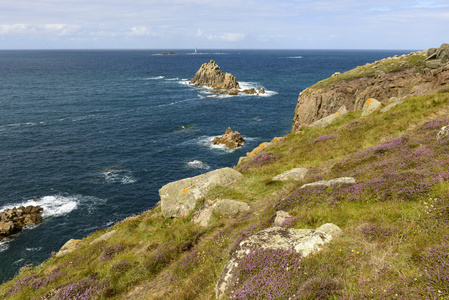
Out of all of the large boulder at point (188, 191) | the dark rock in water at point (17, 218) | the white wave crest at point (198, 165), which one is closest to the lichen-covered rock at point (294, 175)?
the large boulder at point (188, 191)

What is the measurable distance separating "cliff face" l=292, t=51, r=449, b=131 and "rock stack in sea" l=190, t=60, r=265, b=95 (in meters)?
68.8

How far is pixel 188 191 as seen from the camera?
69.6 feet

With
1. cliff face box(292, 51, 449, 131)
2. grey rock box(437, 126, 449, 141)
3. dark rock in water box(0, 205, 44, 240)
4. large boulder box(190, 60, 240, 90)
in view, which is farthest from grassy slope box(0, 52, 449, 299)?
large boulder box(190, 60, 240, 90)

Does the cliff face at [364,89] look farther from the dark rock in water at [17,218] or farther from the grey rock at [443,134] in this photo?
the dark rock in water at [17,218]

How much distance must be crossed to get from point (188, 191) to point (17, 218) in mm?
35705

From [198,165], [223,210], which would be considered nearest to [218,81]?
[198,165]

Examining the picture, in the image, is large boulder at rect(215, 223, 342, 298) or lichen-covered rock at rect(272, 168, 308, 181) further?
→ lichen-covered rock at rect(272, 168, 308, 181)

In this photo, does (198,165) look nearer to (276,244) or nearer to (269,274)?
(276,244)

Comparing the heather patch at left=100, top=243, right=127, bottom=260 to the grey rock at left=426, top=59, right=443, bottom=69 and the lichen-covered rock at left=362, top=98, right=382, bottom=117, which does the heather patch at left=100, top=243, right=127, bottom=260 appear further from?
the grey rock at left=426, top=59, right=443, bottom=69

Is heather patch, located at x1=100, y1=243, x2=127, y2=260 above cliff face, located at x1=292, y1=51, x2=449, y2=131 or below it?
below

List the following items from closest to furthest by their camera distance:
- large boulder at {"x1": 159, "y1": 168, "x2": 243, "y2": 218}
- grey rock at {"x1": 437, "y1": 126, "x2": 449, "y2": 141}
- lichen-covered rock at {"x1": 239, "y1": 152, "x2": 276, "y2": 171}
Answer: grey rock at {"x1": 437, "y1": 126, "x2": 449, "y2": 141}
large boulder at {"x1": 159, "y1": 168, "x2": 243, "y2": 218}
lichen-covered rock at {"x1": 239, "y1": 152, "x2": 276, "y2": 171}

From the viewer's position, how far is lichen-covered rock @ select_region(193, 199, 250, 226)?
16656 millimetres

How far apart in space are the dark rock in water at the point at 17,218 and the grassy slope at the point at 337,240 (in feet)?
84.2

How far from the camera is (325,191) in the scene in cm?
1333
